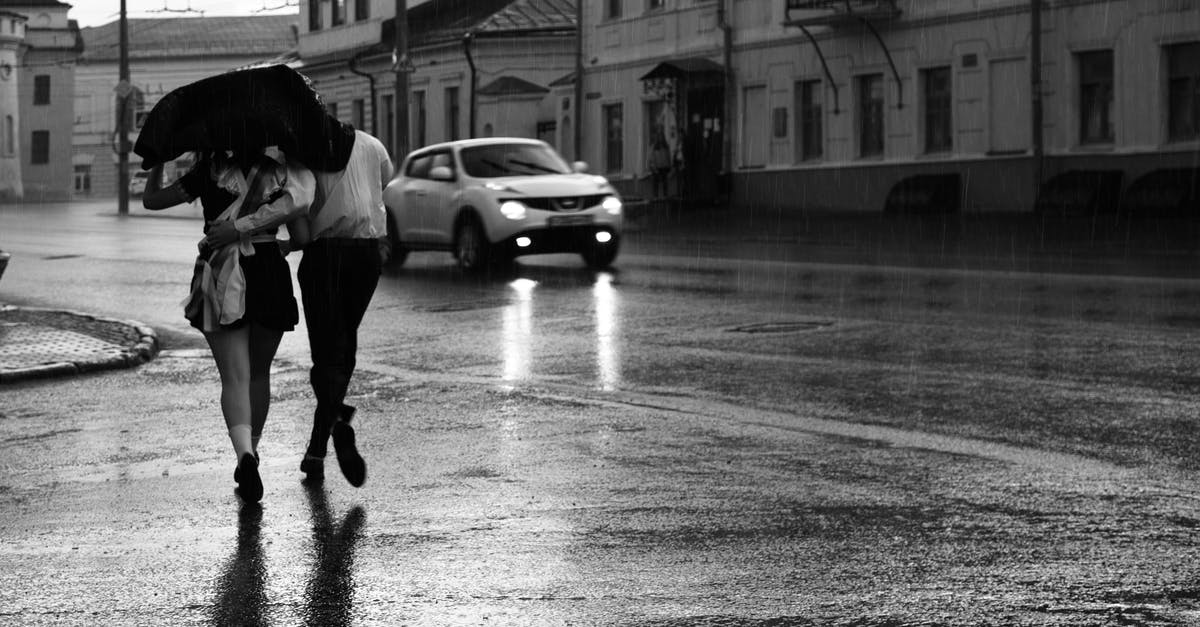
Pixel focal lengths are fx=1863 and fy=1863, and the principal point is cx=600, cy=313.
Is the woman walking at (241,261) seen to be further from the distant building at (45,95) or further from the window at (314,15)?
the distant building at (45,95)

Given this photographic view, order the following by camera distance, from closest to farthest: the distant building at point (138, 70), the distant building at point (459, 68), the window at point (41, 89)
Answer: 1. the distant building at point (459, 68)
2. the window at point (41, 89)
3. the distant building at point (138, 70)

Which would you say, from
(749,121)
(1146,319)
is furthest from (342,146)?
(749,121)

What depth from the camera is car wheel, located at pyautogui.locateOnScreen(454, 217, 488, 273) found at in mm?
22125

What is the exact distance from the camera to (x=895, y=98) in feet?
119

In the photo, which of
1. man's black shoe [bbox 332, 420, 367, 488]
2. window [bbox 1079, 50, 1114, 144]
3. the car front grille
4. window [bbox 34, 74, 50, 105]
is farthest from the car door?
window [bbox 34, 74, 50, 105]

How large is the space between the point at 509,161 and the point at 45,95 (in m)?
84.4

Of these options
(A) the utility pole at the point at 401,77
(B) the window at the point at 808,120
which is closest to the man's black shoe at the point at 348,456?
(A) the utility pole at the point at 401,77

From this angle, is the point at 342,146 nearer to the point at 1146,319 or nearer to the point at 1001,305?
the point at 1146,319

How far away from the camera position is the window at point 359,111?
6506 centimetres

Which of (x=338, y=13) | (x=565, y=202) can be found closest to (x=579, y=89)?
(x=565, y=202)

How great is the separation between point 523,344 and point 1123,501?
23.7 ft

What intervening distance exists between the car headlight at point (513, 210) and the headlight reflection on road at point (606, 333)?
173 cm

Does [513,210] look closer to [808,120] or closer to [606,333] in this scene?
[606,333]

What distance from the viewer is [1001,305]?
15453mm
